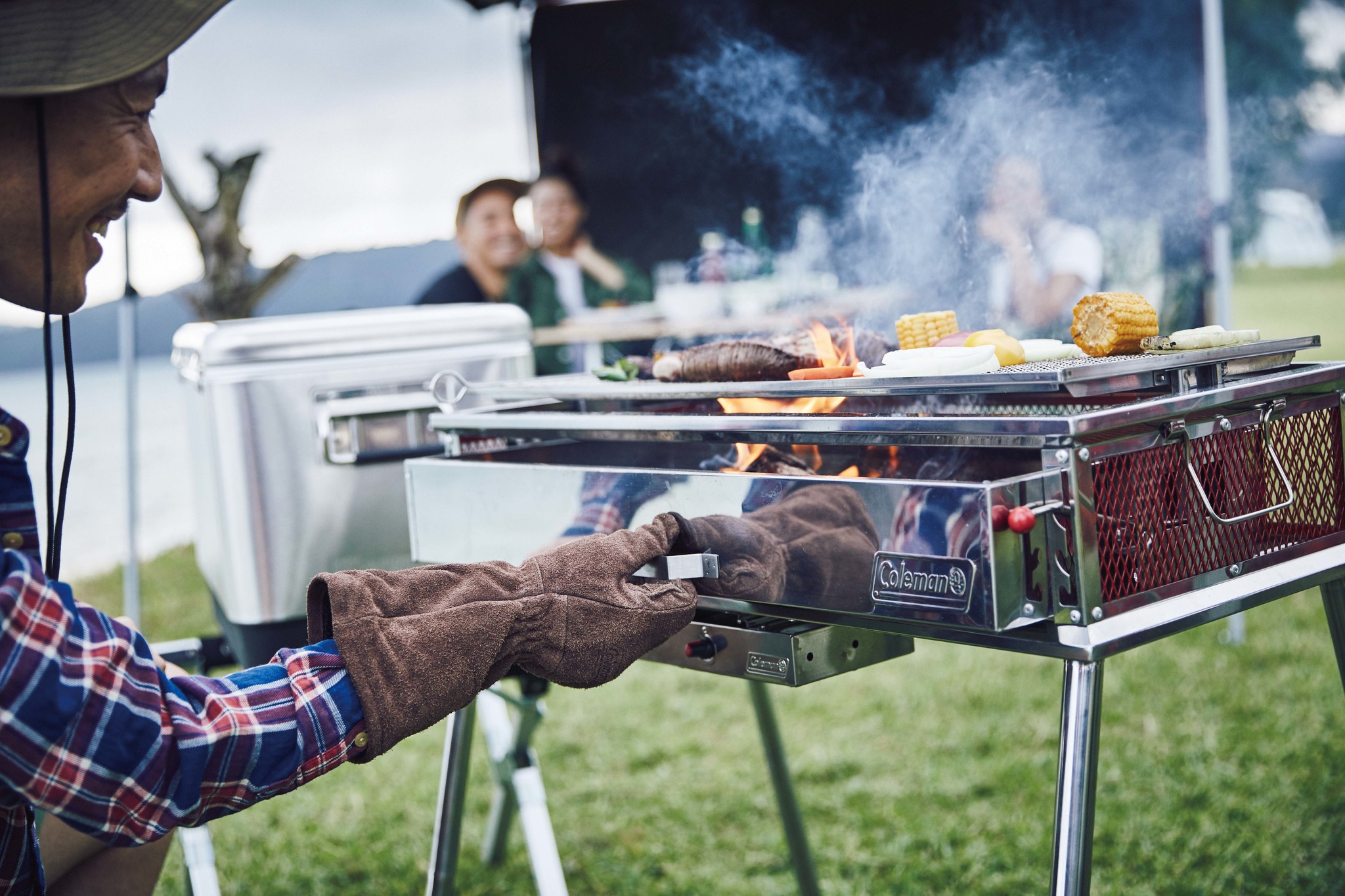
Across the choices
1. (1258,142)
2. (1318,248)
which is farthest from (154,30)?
(1318,248)

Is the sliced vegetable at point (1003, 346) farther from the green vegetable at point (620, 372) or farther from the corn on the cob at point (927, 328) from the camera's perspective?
the green vegetable at point (620, 372)

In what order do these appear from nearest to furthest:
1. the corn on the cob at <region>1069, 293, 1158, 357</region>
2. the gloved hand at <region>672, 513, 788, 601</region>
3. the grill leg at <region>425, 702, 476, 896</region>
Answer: the gloved hand at <region>672, 513, 788, 601</region>, the corn on the cob at <region>1069, 293, 1158, 357</region>, the grill leg at <region>425, 702, 476, 896</region>

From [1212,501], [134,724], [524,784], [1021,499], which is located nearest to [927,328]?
[1212,501]

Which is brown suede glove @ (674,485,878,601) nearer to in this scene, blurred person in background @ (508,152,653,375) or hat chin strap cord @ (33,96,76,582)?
hat chin strap cord @ (33,96,76,582)

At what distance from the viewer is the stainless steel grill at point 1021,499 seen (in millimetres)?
1116

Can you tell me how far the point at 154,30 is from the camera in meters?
0.98

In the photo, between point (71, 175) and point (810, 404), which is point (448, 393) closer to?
point (810, 404)

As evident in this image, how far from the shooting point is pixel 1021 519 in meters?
1.08

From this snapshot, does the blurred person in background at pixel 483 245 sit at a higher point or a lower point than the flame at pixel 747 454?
higher

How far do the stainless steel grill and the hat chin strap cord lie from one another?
0.62 meters

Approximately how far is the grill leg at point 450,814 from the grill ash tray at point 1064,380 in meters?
0.94

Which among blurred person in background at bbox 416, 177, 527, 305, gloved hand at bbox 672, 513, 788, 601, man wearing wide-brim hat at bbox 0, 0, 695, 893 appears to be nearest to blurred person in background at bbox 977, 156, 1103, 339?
gloved hand at bbox 672, 513, 788, 601

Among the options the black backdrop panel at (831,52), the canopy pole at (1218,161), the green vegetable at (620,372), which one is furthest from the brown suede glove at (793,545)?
the canopy pole at (1218,161)

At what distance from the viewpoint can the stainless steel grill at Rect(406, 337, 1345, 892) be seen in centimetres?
112
